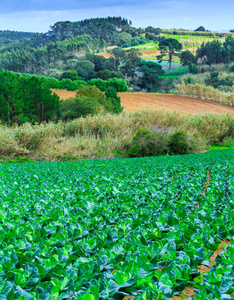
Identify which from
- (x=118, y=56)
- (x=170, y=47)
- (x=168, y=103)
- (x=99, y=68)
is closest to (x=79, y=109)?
(x=168, y=103)

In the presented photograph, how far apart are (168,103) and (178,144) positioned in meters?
19.8

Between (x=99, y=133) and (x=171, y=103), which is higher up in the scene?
(x=171, y=103)

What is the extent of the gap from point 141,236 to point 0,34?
5839 inches

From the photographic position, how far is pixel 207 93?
38188 millimetres

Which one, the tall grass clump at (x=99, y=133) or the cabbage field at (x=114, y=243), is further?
the tall grass clump at (x=99, y=133)

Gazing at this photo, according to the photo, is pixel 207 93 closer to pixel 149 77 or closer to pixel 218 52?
pixel 149 77

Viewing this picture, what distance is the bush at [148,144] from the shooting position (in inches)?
A: 627

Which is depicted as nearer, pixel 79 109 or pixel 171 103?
pixel 79 109

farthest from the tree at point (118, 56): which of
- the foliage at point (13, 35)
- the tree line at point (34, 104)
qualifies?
the foliage at point (13, 35)

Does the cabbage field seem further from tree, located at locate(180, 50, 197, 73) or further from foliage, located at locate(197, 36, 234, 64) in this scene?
foliage, located at locate(197, 36, 234, 64)

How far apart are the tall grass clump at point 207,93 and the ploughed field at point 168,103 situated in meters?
1.61

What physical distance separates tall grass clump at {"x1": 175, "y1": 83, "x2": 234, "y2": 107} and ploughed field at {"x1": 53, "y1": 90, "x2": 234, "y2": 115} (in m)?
1.61

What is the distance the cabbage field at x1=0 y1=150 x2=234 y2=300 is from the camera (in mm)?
1960

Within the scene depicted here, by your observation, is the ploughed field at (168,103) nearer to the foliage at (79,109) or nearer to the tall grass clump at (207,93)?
the tall grass clump at (207,93)
